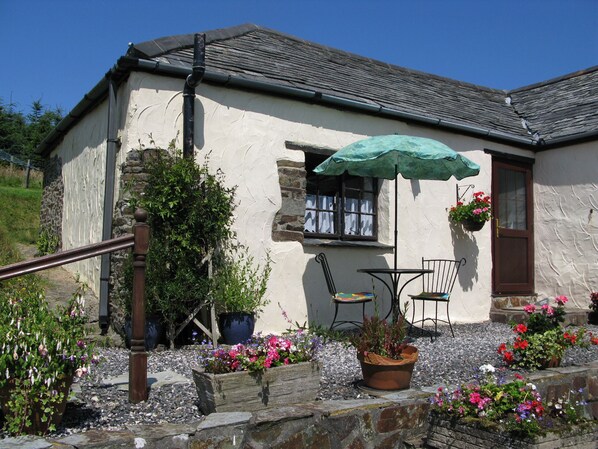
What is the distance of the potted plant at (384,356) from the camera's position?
3812mm

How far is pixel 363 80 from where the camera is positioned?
8.29 metres

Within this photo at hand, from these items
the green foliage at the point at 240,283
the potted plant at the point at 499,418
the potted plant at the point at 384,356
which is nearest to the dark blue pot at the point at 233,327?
the green foliage at the point at 240,283

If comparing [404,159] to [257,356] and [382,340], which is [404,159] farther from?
[257,356]

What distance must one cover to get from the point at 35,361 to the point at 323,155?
473cm

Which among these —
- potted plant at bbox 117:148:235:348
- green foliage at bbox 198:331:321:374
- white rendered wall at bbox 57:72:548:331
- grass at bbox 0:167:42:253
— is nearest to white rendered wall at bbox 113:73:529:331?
white rendered wall at bbox 57:72:548:331

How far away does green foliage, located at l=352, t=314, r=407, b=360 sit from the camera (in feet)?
12.8

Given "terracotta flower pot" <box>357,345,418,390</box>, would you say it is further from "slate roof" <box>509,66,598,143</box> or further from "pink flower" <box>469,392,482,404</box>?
"slate roof" <box>509,66,598,143</box>

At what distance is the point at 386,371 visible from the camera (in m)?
3.80

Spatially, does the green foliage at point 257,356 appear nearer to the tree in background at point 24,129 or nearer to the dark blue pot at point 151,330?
the dark blue pot at point 151,330

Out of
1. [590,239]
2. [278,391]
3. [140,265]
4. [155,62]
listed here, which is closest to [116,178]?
[155,62]

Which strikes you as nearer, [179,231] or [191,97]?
[179,231]

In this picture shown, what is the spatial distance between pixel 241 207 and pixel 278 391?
10.2ft

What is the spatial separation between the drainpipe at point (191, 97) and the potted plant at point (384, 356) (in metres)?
2.87

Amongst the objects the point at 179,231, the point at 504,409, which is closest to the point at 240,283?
the point at 179,231
